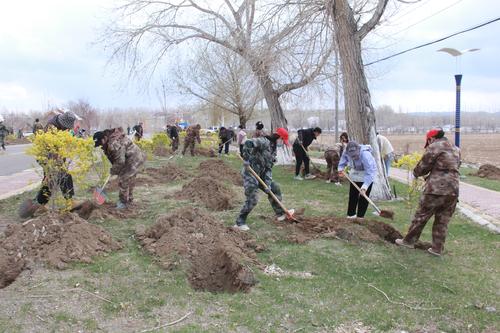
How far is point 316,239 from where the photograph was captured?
6.29 metres

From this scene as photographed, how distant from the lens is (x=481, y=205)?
31.7ft

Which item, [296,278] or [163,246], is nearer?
[296,278]

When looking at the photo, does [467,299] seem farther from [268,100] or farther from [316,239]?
[268,100]

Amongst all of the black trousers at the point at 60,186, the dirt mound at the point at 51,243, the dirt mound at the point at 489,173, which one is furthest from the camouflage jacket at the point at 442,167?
the dirt mound at the point at 489,173

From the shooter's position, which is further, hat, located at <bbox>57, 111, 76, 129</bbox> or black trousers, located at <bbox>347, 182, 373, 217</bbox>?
black trousers, located at <bbox>347, 182, 373, 217</bbox>

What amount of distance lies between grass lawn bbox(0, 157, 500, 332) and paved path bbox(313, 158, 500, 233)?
6.70 ft

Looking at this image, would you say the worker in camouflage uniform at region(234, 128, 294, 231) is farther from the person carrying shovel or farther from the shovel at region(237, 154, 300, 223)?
the person carrying shovel

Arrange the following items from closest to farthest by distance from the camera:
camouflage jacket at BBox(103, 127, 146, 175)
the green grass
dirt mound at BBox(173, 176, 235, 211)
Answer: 1. camouflage jacket at BBox(103, 127, 146, 175)
2. dirt mound at BBox(173, 176, 235, 211)
3. the green grass

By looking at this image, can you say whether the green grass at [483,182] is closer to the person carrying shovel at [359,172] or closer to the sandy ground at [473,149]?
the person carrying shovel at [359,172]

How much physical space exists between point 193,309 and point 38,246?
1988mm

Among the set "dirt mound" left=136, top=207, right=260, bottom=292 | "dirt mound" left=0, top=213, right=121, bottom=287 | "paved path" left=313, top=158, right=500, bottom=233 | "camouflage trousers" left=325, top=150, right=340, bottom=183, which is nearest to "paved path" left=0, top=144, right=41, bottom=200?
"dirt mound" left=0, top=213, right=121, bottom=287

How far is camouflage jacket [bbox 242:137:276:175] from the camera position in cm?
673

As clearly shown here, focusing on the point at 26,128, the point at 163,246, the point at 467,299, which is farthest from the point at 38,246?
the point at 26,128

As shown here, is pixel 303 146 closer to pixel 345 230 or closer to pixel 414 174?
pixel 345 230
